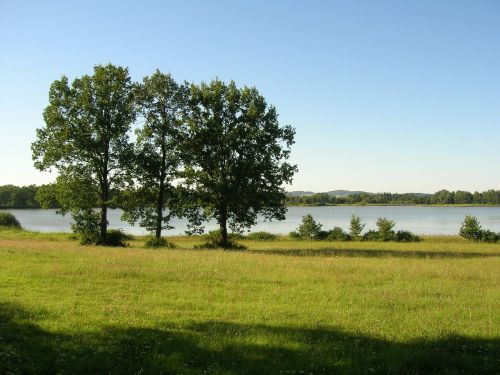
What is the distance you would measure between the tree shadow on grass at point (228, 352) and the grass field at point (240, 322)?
0.8 inches

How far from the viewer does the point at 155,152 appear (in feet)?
119

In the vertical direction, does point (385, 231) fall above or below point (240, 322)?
below

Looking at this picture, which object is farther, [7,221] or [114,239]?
[7,221]

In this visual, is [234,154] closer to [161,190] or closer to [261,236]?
[161,190]

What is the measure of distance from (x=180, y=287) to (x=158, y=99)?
24.5 metres

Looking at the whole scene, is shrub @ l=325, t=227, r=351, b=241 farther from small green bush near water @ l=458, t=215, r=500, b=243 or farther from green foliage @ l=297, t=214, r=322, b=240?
small green bush near water @ l=458, t=215, r=500, b=243

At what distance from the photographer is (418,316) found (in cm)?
1091

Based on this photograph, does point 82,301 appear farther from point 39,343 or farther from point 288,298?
point 288,298

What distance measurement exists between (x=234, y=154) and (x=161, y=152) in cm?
592

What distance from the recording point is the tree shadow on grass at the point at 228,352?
7230 mm

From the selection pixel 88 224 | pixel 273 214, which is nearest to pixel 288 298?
pixel 273 214

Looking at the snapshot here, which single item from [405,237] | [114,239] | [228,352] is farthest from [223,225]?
[228,352]

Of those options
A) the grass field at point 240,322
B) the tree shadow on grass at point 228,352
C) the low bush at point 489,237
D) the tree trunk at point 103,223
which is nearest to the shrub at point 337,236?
the low bush at point 489,237

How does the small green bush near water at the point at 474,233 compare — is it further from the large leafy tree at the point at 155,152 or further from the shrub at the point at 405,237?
the large leafy tree at the point at 155,152
